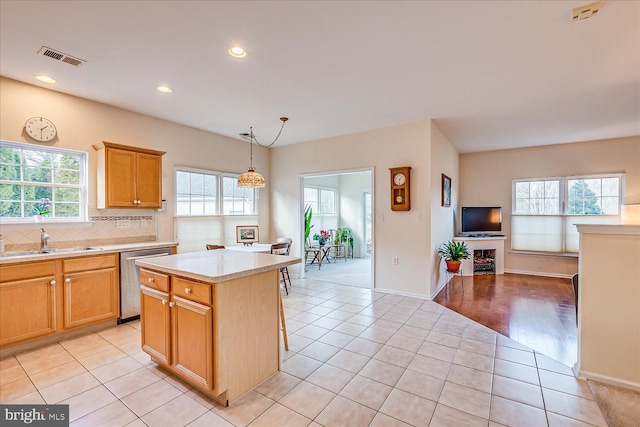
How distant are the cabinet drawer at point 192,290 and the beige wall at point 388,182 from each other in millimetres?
3340

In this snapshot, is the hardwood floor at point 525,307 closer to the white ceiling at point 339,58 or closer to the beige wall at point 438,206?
the beige wall at point 438,206

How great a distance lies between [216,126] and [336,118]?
77.9 inches

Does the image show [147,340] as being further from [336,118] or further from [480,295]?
[480,295]

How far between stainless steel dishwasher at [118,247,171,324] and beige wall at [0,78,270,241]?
82 centimetres

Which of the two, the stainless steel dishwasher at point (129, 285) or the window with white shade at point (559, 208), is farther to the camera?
the window with white shade at point (559, 208)

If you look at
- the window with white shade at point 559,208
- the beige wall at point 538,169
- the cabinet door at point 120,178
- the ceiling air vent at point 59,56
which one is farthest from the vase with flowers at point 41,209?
the window with white shade at point 559,208

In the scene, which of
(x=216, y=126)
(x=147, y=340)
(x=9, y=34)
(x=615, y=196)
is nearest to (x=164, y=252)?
(x=147, y=340)

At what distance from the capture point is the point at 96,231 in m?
3.61

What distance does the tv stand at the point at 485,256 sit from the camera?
6.09 meters

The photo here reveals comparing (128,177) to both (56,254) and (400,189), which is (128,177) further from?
(400,189)

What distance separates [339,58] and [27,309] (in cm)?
378

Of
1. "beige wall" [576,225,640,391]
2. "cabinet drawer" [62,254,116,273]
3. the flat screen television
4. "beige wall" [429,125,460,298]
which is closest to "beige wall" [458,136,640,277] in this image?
the flat screen television

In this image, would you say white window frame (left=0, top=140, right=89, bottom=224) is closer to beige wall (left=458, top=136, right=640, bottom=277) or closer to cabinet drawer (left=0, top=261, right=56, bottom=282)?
cabinet drawer (left=0, top=261, right=56, bottom=282)

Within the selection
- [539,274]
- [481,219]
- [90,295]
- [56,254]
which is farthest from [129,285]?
[539,274]
